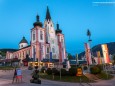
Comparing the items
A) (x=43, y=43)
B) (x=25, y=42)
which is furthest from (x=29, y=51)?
(x=25, y=42)

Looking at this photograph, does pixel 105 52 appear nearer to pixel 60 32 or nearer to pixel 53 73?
pixel 53 73

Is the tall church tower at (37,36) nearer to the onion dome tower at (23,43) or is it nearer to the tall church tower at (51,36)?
the tall church tower at (51,36)

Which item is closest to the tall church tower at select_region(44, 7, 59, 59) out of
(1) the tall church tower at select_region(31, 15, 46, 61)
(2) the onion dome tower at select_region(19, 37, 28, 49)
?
(1) the tall church tower at select_region(31, 15, 46, 61)

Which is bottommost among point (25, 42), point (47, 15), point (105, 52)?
point (105, 52)

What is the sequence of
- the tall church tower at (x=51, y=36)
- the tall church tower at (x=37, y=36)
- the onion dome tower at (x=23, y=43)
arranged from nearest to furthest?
the tall church tower at (x=37, y=36), the tall church tower at (x=51, y=36), the onion dome tower at (x=23, y=43)

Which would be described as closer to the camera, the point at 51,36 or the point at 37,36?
the point at 37,36

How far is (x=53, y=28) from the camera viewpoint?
120 metres

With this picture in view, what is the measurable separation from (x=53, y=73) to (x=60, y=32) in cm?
8556

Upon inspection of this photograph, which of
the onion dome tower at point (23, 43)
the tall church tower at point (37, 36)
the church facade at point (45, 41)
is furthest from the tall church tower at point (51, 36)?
the onion dome tower at point (23, 43)

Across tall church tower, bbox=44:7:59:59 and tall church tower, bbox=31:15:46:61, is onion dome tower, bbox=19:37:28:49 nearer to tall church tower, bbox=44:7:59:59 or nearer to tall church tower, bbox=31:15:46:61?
tall church tower, bbox=44:7:59:59

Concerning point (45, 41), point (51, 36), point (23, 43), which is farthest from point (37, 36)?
point (23, 43)

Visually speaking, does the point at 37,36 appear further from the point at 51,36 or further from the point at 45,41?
the point at 51,36

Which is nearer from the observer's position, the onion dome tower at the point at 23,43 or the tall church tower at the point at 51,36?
the tall church tower at the point at 51,36

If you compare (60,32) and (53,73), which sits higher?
(60,32)
